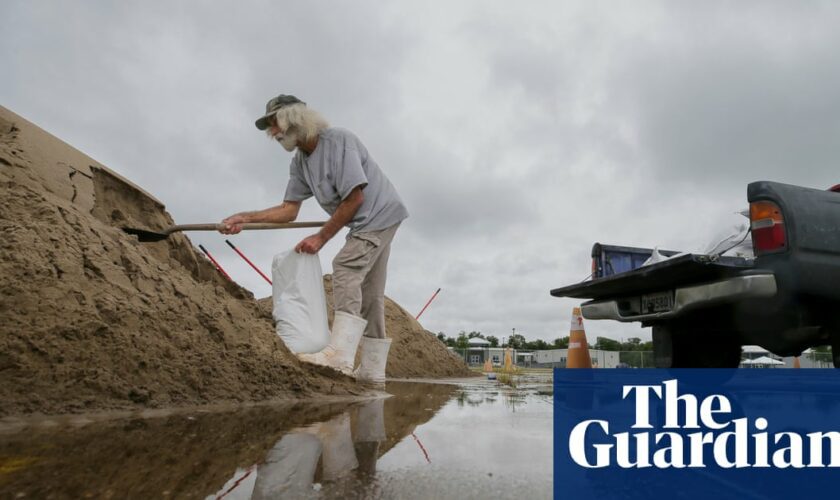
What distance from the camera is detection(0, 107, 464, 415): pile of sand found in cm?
291

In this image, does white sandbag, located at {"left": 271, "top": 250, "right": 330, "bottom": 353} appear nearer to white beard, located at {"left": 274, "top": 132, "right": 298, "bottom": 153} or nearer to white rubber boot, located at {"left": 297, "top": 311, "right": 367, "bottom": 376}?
white rubber boot, located at {"left": 297, "top": 311, "right": 367, "bottom": 376}

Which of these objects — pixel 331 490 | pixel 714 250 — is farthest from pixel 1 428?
pixel 714 250

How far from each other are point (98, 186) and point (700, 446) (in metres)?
4.83

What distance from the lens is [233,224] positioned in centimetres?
482

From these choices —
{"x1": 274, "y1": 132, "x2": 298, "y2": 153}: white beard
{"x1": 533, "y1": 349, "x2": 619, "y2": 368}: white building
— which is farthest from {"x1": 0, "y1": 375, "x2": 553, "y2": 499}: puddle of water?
{"x1": 533, "y1": 349, "x2": 619, "y2": 368}: white building

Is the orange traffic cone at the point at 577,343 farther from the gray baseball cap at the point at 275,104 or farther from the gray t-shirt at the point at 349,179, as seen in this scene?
the gray baseball cap at the point at 275,104

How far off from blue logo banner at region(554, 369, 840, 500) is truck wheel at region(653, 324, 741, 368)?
485 mm

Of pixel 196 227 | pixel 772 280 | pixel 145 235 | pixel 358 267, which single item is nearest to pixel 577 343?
pixel 358 267

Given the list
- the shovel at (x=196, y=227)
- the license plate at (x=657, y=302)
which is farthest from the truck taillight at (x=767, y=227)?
the shovel at (x=196, y=227)

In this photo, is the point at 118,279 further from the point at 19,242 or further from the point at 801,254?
the point at 801,254

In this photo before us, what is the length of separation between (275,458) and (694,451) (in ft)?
5.50

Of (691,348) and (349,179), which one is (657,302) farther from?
(349,179)

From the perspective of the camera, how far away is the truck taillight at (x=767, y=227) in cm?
343

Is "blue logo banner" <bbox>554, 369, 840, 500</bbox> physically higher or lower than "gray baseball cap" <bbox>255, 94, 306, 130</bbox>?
lower
